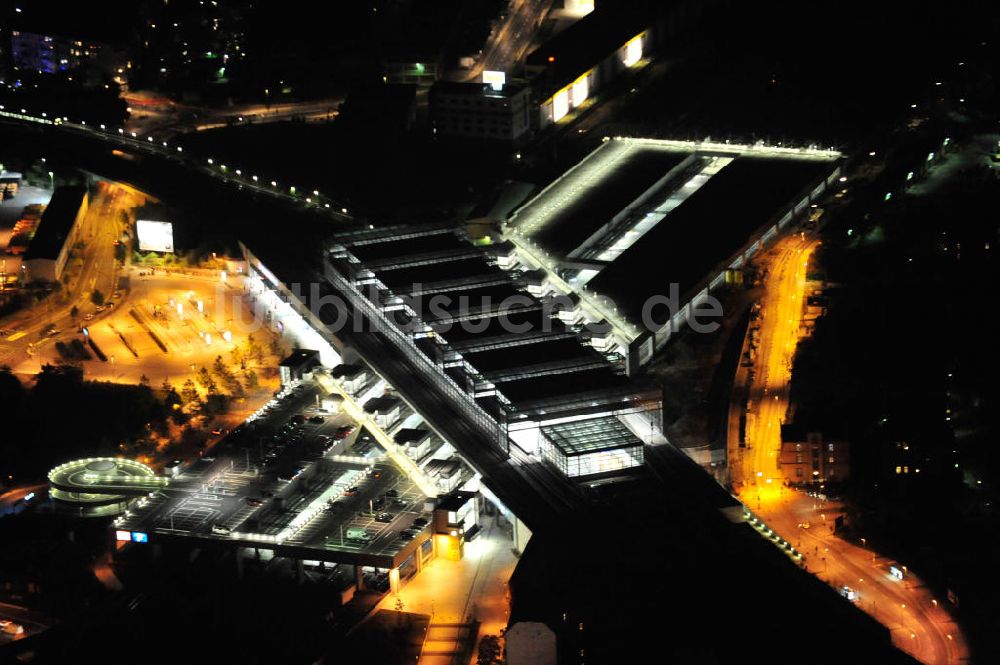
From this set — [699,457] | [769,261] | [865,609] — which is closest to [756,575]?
[865,609]

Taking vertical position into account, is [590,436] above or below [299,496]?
above

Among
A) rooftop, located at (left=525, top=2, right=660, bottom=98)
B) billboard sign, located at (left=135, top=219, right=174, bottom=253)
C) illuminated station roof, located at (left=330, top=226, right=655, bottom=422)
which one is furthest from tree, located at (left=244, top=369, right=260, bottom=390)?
rooftop, located at (left=525, top=2, right=660, bottom=98)

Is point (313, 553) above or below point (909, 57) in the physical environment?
below

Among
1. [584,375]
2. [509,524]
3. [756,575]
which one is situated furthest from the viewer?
[584,375]

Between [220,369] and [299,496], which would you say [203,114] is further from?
[299,496]

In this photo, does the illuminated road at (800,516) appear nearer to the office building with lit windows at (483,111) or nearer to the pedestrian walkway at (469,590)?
the pedestrian walkway at (469,590)

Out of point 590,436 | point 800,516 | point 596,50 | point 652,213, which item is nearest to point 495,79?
point 596,50

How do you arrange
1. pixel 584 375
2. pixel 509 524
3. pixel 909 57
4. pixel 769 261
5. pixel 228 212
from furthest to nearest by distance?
pixel 909 57, pixel 228 212, pixel 769 261, pixel 584 375, pixel 509 524

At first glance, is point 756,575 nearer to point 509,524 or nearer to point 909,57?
point 509,524
